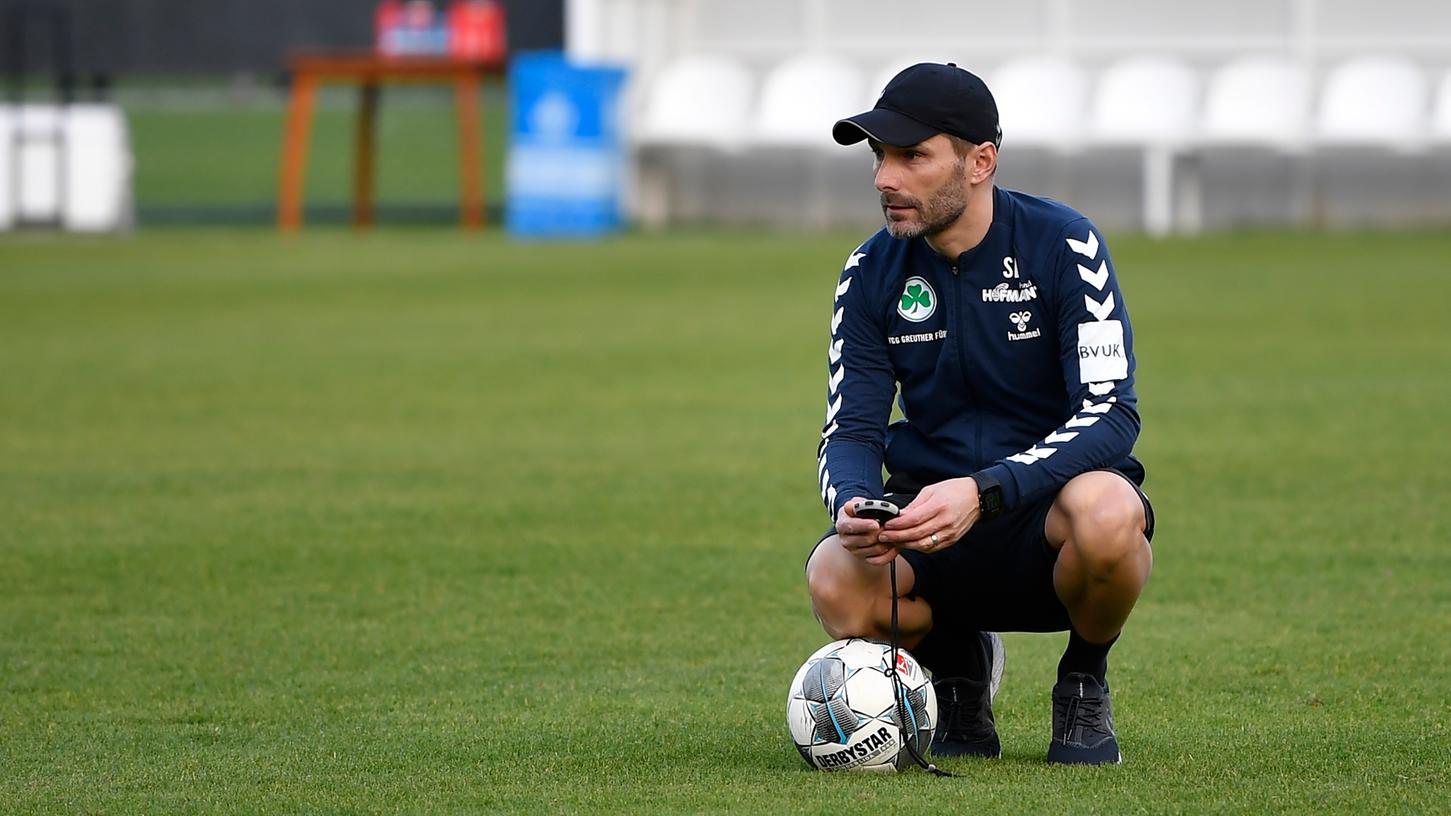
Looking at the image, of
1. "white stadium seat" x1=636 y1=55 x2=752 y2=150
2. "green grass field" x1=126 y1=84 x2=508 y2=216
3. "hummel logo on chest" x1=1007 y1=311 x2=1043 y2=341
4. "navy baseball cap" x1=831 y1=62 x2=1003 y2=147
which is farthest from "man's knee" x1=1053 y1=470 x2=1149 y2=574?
"green grass field" x1=126 y1=84 x2=508 y2=216

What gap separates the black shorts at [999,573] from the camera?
4484 mm

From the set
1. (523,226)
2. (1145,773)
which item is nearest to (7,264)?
(523,226)

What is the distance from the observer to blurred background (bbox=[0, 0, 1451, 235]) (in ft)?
76.6

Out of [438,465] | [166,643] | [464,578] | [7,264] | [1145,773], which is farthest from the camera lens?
[7,264]

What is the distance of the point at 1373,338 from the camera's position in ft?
44.2

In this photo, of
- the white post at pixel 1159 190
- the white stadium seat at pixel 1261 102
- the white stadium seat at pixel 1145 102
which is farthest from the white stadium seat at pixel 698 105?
the white stadium seat at pixel 1261 102

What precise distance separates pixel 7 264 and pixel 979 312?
56.0ft

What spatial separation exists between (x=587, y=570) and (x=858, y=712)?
2.71 meters

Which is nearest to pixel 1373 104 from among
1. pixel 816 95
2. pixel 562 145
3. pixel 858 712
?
pixel 816 95

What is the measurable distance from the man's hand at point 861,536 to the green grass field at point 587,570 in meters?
0.46

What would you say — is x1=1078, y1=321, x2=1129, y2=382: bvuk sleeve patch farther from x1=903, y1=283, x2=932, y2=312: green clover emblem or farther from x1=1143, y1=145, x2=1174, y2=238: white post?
x1=1143, y1=145, x2=1174, y2=238: white post

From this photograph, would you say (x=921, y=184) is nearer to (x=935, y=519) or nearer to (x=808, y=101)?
(x=935, y=519)

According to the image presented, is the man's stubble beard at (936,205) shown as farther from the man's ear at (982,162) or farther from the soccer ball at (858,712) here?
the soccer ball at (858,712)

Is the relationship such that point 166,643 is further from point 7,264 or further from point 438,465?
point 7,264
